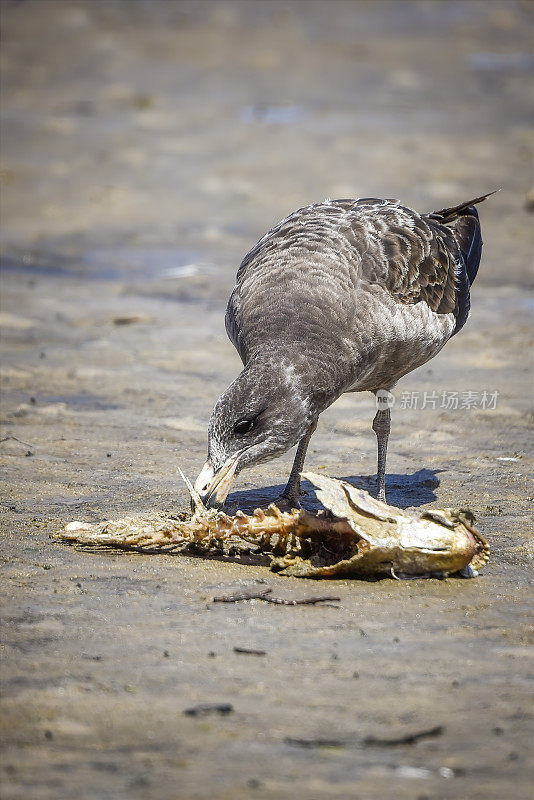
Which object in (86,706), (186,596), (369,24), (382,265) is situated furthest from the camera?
(369,24)

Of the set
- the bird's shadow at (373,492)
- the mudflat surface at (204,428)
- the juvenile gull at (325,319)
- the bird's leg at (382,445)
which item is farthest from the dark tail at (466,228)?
the bird's shadow at (373,492)

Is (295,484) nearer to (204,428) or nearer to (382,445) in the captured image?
(382,445)

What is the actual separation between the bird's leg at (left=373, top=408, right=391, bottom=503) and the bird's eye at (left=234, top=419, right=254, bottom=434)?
1.65m

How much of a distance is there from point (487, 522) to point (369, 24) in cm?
2382

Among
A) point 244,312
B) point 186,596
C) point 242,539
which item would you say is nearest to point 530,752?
point 186,596

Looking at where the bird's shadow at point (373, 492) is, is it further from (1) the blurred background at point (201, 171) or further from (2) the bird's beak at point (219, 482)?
(2) the bird's beak at point (219, 482)

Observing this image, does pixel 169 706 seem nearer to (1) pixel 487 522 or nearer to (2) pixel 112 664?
(2) pixel 112 664

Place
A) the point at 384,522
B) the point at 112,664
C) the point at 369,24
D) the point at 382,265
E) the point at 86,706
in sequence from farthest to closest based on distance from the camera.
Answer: the point at 369,24 → the point at 382,265 → the point at 384,522 → the point at 112,664 → the point at 86,706

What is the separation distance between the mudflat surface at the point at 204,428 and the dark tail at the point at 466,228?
4.69 ft

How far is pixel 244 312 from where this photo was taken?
6871 millimetres

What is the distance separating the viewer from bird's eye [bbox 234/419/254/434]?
5.95 meters

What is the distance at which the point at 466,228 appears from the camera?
909 cm

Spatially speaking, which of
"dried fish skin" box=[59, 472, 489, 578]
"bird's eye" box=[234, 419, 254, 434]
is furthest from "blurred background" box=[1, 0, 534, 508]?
"bird's eye" box=[234, 419, 254, 434]

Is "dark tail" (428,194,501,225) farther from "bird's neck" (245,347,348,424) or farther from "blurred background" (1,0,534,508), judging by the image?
"bird's neck" (245,347,348,424)
